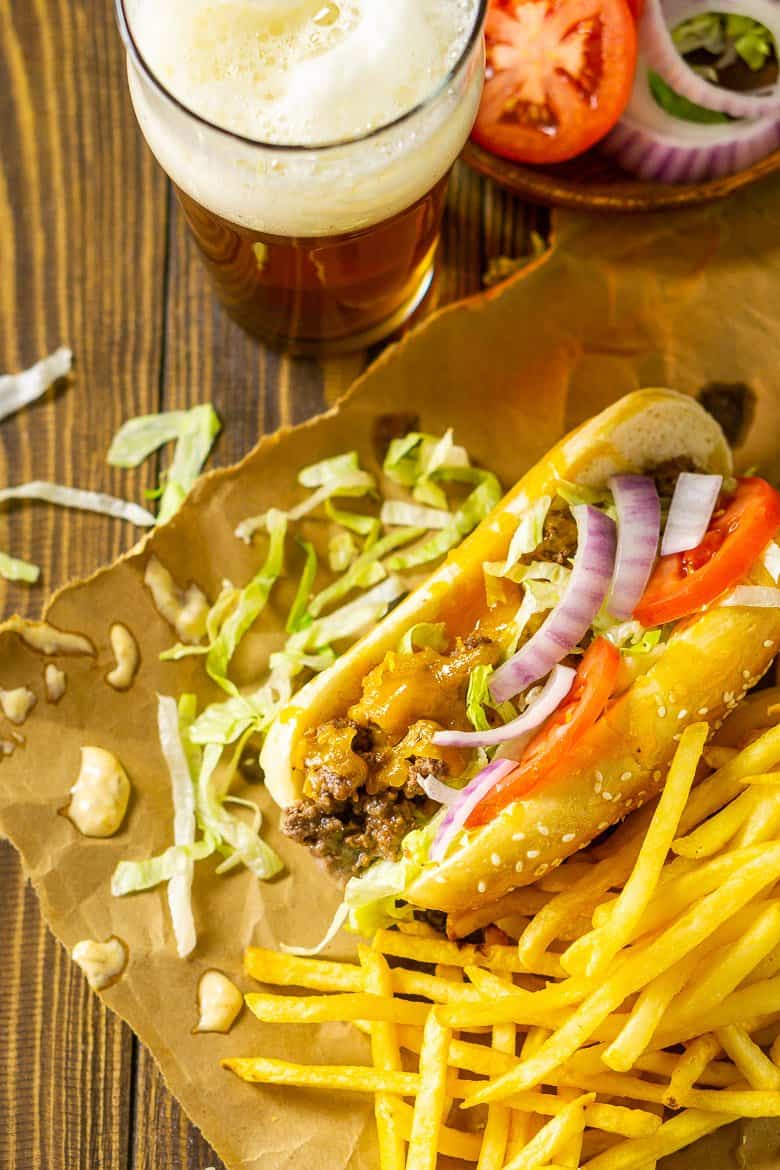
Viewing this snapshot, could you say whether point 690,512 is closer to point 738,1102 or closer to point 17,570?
point 738,1102

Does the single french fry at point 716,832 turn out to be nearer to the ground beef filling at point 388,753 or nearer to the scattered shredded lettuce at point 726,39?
the ground beef filling at point 388,753

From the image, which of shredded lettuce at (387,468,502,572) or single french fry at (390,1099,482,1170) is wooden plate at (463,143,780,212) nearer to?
shredded lettuce at (387,468,502,572)

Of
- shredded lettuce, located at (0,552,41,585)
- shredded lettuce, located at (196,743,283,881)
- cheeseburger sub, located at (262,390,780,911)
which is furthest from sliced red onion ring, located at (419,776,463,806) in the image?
shredded lettuce, located at (0,552,41,585)

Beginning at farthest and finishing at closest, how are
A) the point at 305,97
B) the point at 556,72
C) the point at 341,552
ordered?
the point at 341,552 → the point at 556,72 → the point at 305,97

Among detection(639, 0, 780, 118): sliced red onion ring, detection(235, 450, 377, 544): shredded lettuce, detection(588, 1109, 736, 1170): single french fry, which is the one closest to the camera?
detection(588, 1109, 736, 1170): single french fry

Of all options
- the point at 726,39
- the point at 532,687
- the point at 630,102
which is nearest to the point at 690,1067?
the point at 532,687

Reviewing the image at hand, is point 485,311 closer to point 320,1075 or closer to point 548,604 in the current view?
point 548,604

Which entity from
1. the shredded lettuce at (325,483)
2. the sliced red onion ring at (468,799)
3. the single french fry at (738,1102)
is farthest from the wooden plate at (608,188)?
the single french fry at (738,1102)

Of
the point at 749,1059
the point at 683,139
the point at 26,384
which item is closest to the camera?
the point at 749,1059
